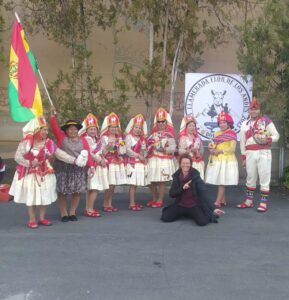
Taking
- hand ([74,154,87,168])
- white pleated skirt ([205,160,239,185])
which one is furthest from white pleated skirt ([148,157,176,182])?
hand ([74,154,87,168])

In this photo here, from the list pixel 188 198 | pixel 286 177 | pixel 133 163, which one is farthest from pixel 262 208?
pixel 286 177

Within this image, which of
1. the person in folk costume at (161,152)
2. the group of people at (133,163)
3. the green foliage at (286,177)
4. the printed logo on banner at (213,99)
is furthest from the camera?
the green foliage at (286,177)

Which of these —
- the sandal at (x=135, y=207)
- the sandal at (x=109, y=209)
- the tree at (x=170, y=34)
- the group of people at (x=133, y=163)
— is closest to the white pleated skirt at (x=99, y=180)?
the group of people at (x=133, y=163)

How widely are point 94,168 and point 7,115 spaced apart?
17.8ft

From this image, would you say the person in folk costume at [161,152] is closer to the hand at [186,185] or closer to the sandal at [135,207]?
the sandal at [135,207]

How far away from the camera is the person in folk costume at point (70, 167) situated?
6.89 m

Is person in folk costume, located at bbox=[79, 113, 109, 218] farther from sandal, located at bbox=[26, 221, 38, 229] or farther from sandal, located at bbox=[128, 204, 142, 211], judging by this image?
sandal, located at bbox=[26, 221, 38, 229]

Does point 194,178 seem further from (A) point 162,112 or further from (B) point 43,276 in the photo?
(B) point 43,276

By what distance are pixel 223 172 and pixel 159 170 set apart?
1082 millimetres

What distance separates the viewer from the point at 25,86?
709 centimetres

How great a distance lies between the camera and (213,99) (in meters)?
9.03

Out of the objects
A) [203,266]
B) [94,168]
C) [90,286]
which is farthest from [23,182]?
[203,266]

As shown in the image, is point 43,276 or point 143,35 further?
point 143,35

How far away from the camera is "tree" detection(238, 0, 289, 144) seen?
7980 millimetres
